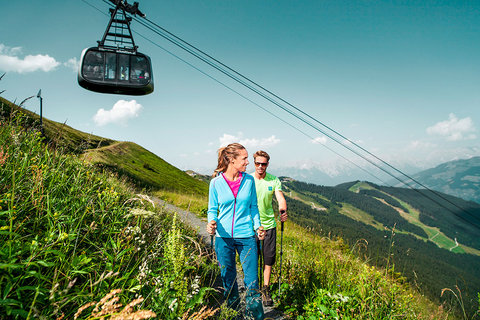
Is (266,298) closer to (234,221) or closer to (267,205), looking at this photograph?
(267,205)

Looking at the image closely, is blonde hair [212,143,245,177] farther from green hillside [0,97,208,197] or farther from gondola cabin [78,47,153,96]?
green hillside [0,97,208,197]

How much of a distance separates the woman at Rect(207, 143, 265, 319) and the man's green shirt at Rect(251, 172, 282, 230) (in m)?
1.10

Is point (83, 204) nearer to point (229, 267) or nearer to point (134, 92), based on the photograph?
point (229, 267)

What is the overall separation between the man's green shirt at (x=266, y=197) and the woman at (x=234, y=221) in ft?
3.60

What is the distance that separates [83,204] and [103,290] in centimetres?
158

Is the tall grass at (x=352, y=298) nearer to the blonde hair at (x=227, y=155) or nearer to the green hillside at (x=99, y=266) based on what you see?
the green hillside at (x=99, y=266)

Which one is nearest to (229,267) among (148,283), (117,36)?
(148,283)

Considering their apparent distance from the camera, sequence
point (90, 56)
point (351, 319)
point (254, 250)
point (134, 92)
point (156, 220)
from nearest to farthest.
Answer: point (351, 319) → point (254, 250) → point (156, 220) → point (90, 56) → point (134, 92)

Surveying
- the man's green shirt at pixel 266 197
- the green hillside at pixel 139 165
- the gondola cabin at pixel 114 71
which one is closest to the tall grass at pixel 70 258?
the man's green shirt at pixel 266 197

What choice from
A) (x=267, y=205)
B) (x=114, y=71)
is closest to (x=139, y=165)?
(x=114, y=71)

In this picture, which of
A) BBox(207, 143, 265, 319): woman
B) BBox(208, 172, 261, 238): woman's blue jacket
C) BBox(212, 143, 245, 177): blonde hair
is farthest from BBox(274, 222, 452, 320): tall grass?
BBox(212, 143, 245, 177): blonde hair

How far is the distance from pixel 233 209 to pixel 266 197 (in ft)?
4.64

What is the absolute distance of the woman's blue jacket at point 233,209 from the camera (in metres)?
3.70

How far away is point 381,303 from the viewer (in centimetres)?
331
